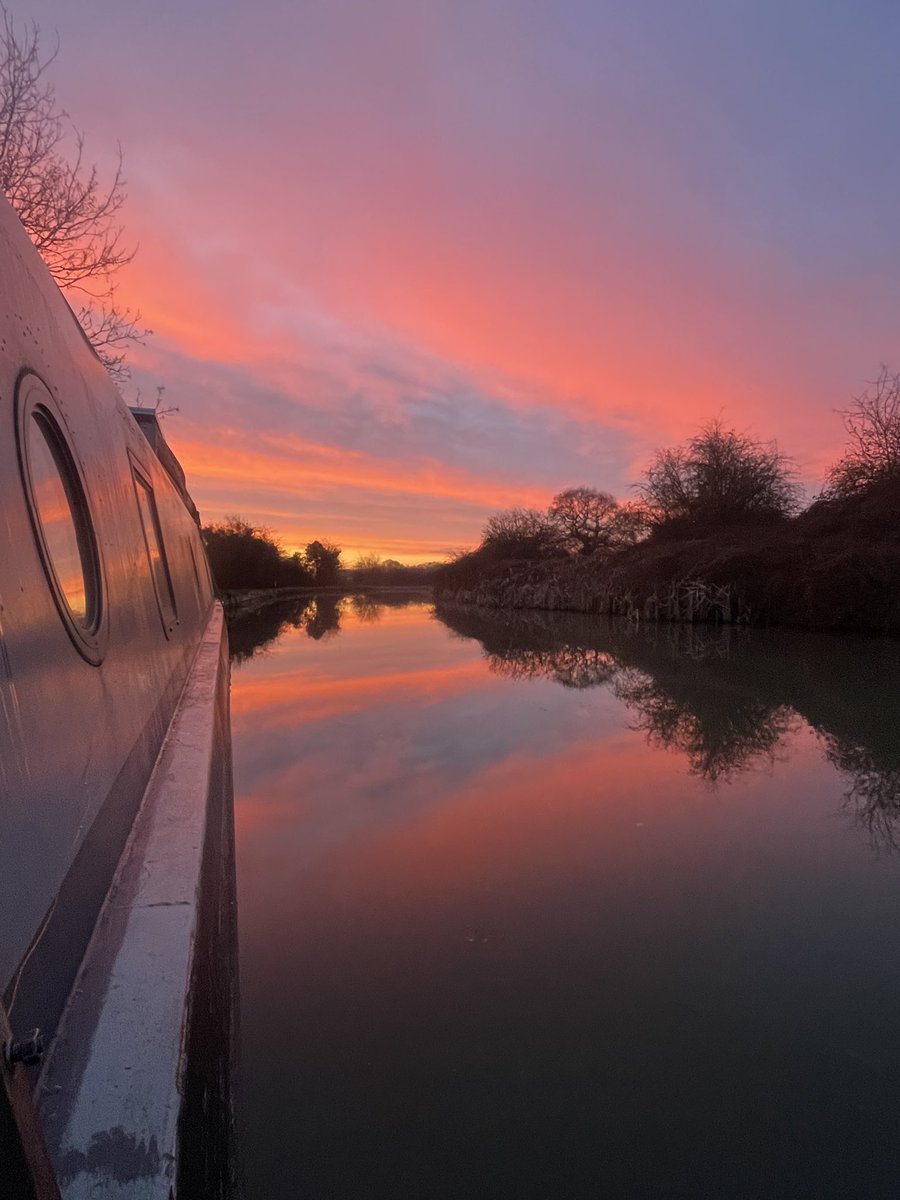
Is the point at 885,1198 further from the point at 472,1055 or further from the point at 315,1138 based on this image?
the point at 315,1138

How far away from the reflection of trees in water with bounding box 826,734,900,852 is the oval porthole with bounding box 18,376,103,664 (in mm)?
3512

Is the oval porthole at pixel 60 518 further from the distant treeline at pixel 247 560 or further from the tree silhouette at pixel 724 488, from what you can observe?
the distant treeline at pixel 247 560

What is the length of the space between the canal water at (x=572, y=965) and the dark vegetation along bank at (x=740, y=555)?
9.44 m

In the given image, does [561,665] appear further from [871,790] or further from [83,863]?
[83,863]

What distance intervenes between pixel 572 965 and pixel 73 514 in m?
2.13

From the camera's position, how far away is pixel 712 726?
600cm

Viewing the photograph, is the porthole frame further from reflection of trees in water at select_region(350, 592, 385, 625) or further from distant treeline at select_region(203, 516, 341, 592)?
distant treeline at select_region(203, 516, 341, 592)

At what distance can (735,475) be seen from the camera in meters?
22.3

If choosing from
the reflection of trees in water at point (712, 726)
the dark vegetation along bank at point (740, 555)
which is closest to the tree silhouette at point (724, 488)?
the dark vegetation along bank at point (740, 555)

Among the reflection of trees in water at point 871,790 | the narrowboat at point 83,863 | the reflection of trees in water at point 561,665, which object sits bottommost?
the reflection of trees in water at point 871,790

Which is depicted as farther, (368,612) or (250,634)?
(368,612)

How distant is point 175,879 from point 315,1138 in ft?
2.34

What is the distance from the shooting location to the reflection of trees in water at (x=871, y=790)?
3.56 meters

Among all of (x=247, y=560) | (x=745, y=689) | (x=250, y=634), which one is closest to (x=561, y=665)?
(x=745, y=689)
